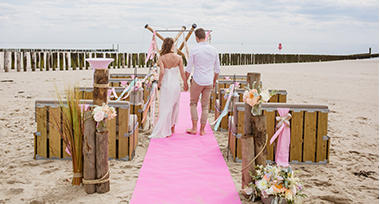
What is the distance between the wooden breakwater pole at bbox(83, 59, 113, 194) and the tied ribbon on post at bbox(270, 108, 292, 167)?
7.21 feet

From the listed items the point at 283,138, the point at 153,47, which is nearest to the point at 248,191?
the point at 283,138

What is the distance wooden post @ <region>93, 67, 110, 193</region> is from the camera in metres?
3.78

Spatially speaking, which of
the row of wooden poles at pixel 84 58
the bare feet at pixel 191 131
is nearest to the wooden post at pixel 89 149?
the bare feet at pixel 191 131

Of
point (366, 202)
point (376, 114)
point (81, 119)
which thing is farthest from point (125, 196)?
point (376, 114)

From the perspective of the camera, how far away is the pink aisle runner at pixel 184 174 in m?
3.74

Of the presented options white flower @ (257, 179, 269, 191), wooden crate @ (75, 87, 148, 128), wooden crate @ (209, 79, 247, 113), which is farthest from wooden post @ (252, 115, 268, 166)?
wooden crate @ (209, 79, 247, 113)

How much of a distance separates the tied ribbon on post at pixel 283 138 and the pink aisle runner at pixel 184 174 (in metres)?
0.73

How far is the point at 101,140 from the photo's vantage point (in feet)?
12.4

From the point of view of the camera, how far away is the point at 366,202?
12.4ft

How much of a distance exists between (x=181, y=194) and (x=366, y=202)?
196cm

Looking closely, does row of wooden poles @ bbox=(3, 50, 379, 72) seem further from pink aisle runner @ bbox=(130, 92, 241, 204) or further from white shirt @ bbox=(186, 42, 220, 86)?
pink aisle runner @ bbox=(130, 92, 241, 204)

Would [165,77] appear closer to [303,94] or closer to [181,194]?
[181,194]

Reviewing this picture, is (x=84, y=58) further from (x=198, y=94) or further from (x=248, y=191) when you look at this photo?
(x=248, y=191)

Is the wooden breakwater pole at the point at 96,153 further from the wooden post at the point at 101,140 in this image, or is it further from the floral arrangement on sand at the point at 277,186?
the floral arrangement on sand at the point at 277,186
